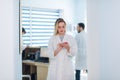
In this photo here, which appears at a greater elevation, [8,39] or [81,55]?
[8,39]

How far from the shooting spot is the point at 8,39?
1377 mm

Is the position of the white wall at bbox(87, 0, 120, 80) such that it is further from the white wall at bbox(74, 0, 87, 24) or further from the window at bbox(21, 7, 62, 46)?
the white wall at bbox(74, 0, 87, 24)

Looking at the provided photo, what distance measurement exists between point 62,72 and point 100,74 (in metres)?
0.46

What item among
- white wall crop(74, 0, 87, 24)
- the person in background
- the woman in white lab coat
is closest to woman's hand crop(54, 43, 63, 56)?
the woman in white lab coat

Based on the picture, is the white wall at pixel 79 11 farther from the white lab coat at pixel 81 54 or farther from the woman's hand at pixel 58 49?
the woman's hand at pixel 58 49

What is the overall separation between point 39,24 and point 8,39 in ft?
6.42

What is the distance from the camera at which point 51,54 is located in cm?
176

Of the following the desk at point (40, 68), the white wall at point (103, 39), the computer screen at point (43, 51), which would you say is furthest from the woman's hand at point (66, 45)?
the computer screen at point (43, 51)

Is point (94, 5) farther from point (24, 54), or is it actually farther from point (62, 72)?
point (24, 54)

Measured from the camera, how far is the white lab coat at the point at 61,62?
1748 millimetres

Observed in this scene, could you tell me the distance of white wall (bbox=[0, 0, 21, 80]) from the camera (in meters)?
1.36

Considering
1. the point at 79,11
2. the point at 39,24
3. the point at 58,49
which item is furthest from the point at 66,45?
the point at 79,11

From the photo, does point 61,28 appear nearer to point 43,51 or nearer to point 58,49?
point 58,49

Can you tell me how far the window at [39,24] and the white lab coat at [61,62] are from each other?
2.92 ft
